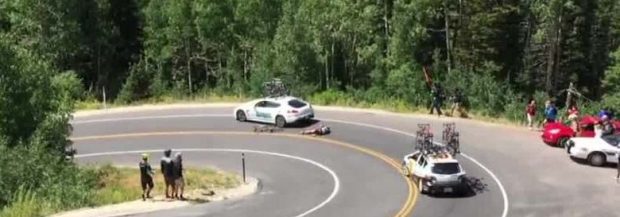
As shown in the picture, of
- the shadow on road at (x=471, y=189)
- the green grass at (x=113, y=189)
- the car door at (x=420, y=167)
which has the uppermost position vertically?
the car door at (x=420, y=167)

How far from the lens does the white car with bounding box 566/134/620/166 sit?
35.3 meters

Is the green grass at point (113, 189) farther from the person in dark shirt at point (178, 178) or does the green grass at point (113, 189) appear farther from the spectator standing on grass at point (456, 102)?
the spectator standing on grass at point (456, 102)

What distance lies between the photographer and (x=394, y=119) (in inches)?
1781

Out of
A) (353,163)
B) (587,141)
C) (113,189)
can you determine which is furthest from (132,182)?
(587,141)

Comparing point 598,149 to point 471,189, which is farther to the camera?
point 598,149

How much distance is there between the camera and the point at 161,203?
31219mm

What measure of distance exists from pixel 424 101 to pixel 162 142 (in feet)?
49.3

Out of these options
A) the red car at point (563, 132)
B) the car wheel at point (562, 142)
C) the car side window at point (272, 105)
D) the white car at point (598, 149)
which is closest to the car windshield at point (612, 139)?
the white car at point (598, 149)

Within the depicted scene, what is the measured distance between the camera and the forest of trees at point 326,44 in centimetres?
5506

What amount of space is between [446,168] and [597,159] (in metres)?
7.23

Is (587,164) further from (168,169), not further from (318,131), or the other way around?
(168,169)

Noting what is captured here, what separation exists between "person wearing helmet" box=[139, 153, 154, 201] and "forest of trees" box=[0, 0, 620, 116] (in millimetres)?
21766

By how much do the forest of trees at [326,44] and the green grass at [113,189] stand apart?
1745 cm

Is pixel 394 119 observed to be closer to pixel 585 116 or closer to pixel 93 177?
pixel 585 116
